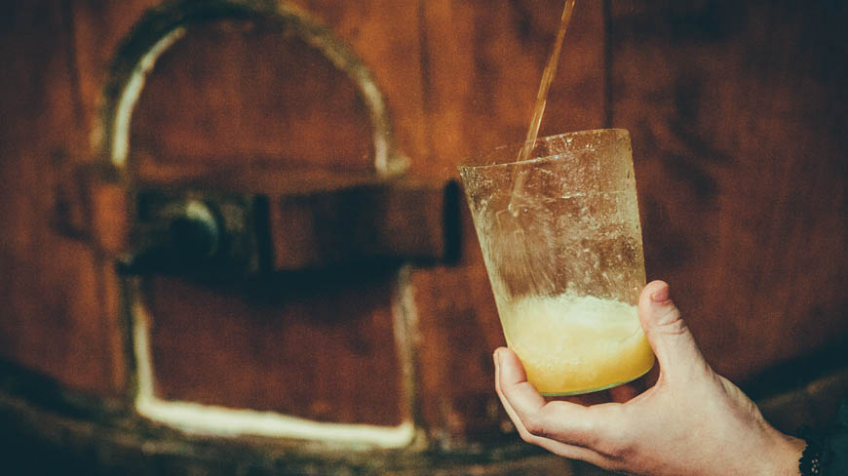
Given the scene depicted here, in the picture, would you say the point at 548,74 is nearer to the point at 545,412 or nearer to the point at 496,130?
the point at 496,130

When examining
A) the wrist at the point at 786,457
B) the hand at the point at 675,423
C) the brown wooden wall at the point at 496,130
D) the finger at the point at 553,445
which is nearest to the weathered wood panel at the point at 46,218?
the brown wooden wall at the point at 496,130

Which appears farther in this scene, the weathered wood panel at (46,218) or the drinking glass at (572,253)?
the weathered wood panel at (46,218)

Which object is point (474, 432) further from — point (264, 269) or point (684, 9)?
point (684, 9)

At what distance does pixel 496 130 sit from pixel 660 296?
425mm

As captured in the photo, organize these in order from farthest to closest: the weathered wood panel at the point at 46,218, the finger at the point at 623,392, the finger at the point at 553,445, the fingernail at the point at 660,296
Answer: the weathered wood panel at the point at 46,218 < the finger at the point at 623,392 < the finger at the point at 553,445 < the fingernail at the point at 660,296

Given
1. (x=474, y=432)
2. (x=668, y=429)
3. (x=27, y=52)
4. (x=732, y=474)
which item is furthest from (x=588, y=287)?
(x=27, y=52)

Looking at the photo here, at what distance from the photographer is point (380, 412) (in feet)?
3.98

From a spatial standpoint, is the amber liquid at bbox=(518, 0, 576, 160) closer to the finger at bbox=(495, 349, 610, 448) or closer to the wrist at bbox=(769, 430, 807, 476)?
the finger at bbox=(495, 349, 610, 448)

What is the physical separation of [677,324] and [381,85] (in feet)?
2.05

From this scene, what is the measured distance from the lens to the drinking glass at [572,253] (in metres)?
0.79

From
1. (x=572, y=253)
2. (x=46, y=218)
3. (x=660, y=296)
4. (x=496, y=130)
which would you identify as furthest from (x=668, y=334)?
(x=46, y=218)

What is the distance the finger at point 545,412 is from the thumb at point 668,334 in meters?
0.11

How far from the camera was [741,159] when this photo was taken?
108 centimetres

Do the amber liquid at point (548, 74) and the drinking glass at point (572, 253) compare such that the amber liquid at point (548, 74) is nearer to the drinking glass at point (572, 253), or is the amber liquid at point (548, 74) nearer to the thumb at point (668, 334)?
the drinking glass at point (572, 253)
